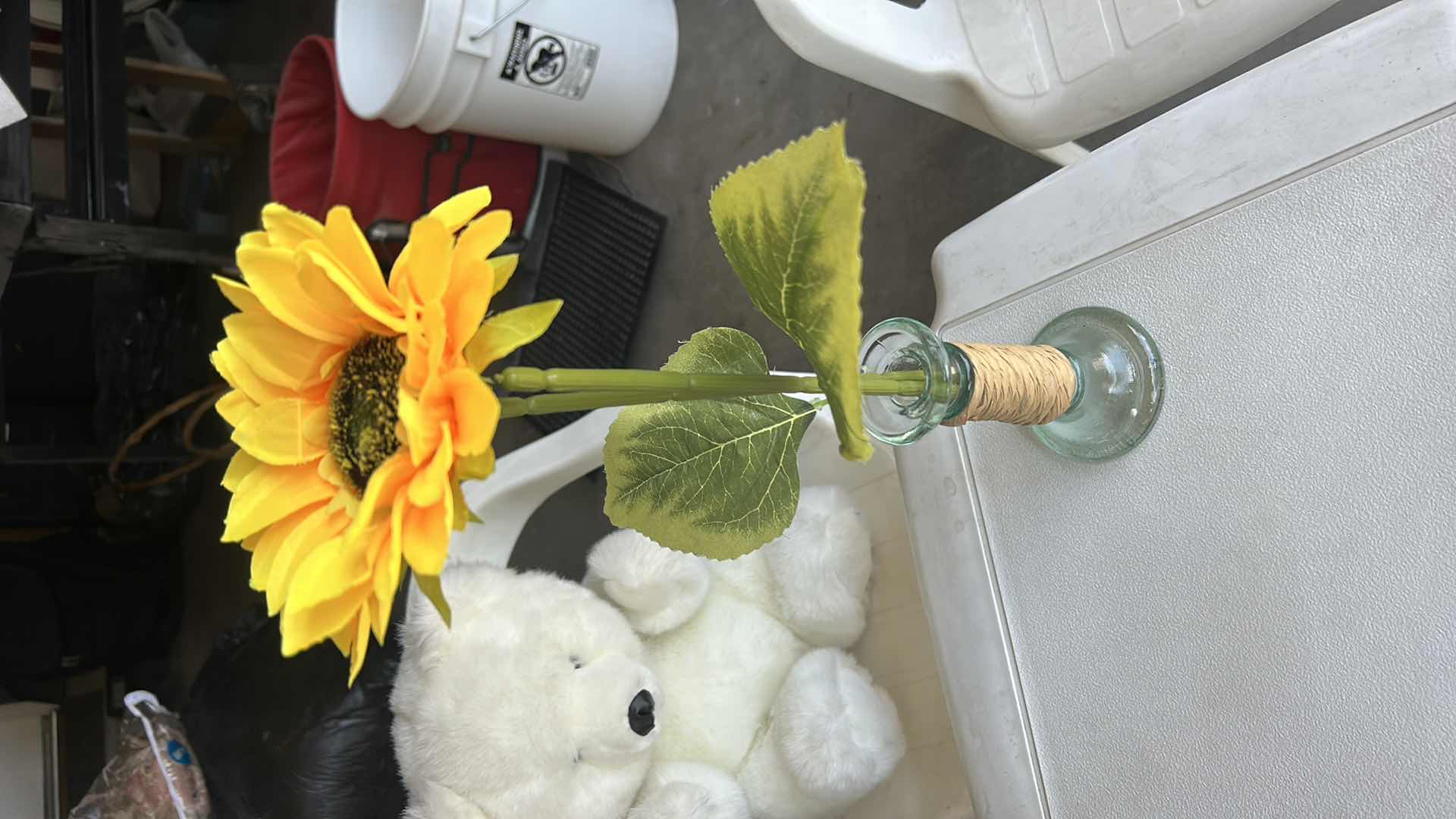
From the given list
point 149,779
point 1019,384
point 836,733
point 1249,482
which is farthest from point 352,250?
point 149,779

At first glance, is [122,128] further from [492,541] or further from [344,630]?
[344,630]

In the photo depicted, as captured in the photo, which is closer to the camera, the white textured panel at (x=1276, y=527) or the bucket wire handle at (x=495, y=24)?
the white textured panel at (x=1276, y=527)

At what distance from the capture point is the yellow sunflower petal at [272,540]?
0.42 metres

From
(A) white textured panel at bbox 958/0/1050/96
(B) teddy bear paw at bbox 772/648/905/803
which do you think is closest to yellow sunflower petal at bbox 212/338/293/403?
(B) teddy bear paw at bbox 772/648/905/803

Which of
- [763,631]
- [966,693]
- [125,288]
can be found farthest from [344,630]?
[125,288]

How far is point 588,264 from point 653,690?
36.7 inches

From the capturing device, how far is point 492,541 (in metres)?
1.12

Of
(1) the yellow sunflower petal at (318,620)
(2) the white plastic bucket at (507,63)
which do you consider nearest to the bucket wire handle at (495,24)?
(2) the white plastic bucket at (507,63)

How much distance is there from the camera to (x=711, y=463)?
0.49 meters

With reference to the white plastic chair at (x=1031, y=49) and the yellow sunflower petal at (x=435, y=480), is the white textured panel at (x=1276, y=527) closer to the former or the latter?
the white plastic chair at (x=1031, y=49)

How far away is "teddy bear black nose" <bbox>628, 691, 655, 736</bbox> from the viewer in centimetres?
80

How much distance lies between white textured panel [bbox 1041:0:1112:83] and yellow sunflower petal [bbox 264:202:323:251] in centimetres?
66

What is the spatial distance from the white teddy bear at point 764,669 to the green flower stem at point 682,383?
1.41ft

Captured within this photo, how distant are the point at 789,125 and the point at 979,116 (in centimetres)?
54
